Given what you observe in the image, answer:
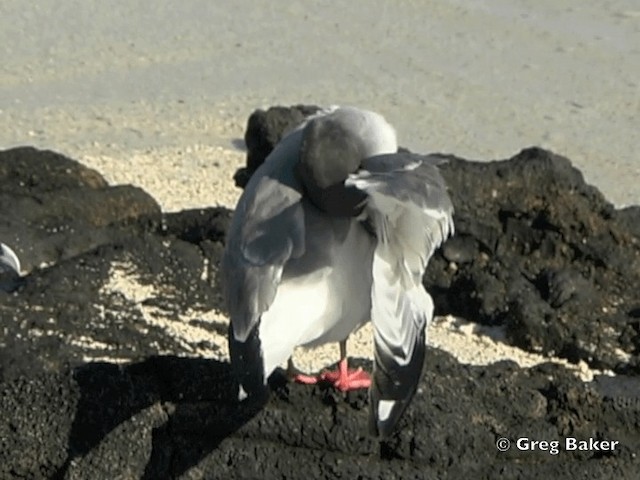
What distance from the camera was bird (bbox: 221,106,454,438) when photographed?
3.55m

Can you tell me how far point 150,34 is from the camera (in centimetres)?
1005

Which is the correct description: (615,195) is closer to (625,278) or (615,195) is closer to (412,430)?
(625,278)

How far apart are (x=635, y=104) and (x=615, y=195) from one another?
1669 millimetres

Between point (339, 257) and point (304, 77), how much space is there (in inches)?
222

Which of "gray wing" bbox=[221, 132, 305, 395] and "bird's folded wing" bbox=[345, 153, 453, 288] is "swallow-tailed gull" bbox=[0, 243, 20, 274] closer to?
"gray wing" bbox=[221, 132, 305, 395]

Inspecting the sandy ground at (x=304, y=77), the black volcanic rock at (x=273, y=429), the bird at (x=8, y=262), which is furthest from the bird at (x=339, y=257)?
the sandy ground at (x=304, y=77)

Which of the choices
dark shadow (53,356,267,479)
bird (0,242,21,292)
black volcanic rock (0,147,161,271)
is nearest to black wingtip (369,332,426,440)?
dark shadow (53,356,267,479)

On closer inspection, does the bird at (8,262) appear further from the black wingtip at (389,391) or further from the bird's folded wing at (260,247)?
the black wingtip at (389,391)

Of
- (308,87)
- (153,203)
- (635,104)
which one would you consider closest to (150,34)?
(308,87)

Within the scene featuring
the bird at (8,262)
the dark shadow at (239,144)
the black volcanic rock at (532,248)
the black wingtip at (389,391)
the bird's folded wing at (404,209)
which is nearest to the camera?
the black wingtip at (389,391)

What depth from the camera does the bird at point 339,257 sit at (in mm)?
3549

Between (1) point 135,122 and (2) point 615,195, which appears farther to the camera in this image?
(1) point 135,122

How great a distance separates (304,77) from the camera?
931 cm

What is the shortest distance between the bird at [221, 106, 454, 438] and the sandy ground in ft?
9.21
